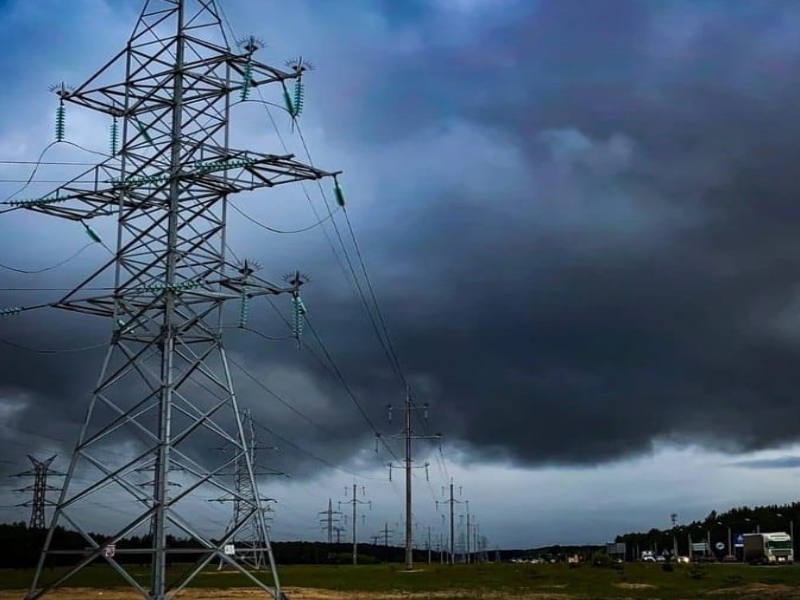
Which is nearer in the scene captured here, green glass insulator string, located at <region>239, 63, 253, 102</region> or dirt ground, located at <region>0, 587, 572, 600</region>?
green glass insulator string, located at <region>239, 63, 253, 102</region>

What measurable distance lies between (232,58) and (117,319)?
1045 centimetres

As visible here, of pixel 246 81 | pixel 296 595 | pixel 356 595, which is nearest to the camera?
pixel 246 81

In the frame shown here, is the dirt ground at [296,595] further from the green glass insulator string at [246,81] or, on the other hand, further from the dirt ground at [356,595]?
the green glass insulator string at [246,81]

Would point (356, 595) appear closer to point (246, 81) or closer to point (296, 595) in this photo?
point (296, 595)

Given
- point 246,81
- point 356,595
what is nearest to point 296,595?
point 356,595

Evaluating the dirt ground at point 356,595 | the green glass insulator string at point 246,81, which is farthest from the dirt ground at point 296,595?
the green glass insulator string at point 246,81

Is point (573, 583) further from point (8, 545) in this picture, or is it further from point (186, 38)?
point (8, 545)

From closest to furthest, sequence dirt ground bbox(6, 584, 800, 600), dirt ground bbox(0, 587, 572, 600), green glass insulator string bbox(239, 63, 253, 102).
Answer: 1. green glass insulator string bbox(239, 63, 253, 102)
2. dirt ground bbox(0, 587, 572, 600)
3. dirt ground bbox(6, 584, 800, 600)

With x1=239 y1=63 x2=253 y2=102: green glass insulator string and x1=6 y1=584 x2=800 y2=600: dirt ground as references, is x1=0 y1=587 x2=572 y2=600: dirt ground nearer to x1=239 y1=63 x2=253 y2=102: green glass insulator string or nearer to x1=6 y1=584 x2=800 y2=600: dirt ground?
x1=6 y1=584 x2=800 y2=600: dirt ground

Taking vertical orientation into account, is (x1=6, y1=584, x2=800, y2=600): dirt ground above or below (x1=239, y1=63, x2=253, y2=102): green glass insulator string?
below

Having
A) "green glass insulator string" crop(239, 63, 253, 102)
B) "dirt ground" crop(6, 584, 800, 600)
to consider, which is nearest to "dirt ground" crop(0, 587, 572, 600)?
"dirt ground" crop(6, 584, 800, 600)

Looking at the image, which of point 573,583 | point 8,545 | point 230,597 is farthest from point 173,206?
point 8,545

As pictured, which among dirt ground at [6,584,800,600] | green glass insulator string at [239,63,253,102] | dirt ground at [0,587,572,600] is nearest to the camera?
green glass insulator string at [239,63,253,102]

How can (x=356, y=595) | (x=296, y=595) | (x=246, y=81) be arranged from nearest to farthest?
(x=246, y=81), (x=296, y=595), (x=356, y=595)
